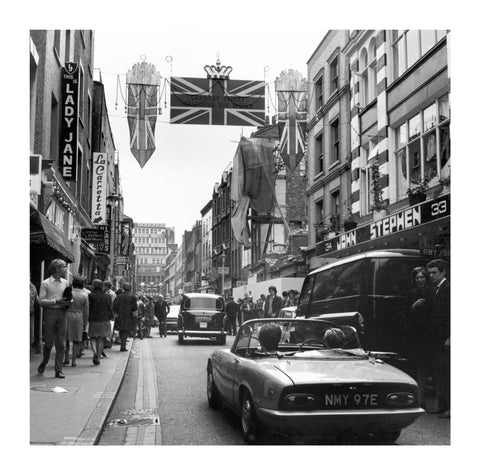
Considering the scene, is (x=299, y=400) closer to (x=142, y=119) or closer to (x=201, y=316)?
(x=142, y=119)

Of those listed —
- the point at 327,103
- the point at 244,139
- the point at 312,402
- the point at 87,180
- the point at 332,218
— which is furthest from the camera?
the point at 87,180

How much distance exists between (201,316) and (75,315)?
5.74 meters

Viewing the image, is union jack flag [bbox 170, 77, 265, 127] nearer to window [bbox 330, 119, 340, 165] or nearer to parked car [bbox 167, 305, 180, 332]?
window [bbox 330, 119, 340, 165]

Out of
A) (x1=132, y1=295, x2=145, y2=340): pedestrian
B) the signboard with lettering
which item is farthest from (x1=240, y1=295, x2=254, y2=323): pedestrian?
(x1=132, y1=295, x2=145, y2=340): pedestrian

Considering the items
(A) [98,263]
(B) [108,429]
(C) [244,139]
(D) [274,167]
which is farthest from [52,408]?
(A) [98,263]

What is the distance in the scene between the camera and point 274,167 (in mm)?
9258

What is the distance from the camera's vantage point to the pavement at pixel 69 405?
5160 mm

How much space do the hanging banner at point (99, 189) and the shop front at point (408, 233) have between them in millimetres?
9056

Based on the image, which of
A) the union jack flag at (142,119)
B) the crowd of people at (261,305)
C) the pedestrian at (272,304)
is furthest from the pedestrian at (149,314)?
the union jack flag at (142,119)

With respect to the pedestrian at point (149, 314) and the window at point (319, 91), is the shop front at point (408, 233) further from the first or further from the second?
the pedestrian at point (149, 314)

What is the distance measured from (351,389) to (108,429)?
96.8 inches
